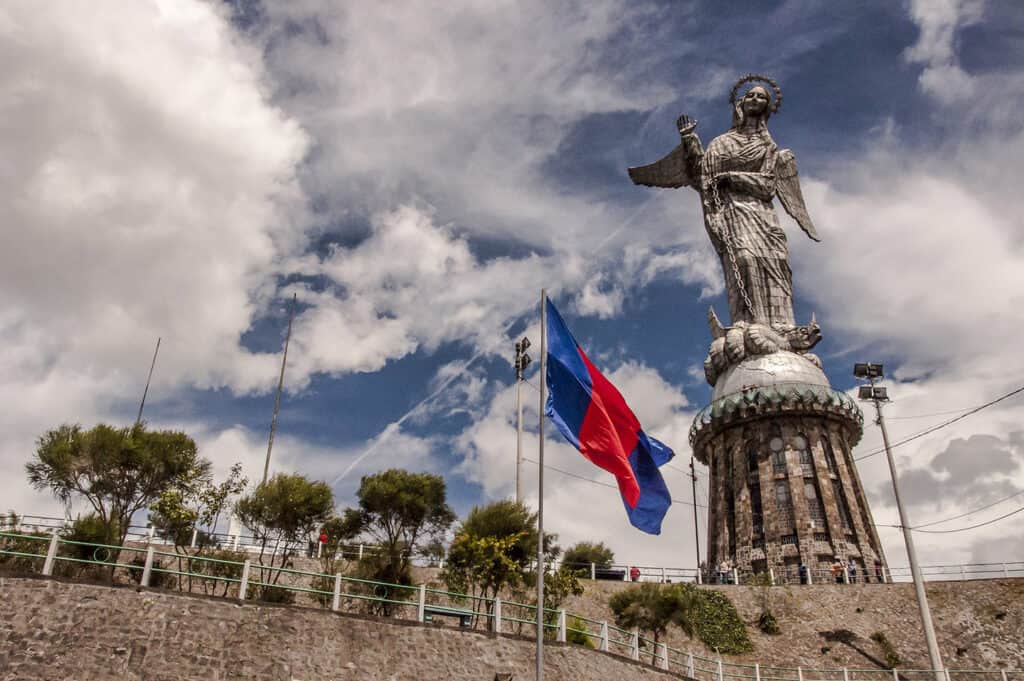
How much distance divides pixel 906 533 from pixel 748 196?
102 ft

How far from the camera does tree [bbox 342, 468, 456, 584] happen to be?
32.3 meters

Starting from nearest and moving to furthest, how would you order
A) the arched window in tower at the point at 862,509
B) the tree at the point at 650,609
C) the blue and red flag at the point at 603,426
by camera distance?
the blue and red flag at the point at 603,426, the tree at the point at 650,609, the arched window in tower at the point at 862,509

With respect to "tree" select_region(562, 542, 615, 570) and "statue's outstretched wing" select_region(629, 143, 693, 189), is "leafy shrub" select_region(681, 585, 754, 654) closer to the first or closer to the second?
"tree" select_region(562, 542, 615, 570)

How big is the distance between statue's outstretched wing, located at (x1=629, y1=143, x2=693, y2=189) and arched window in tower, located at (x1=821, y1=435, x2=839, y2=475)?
22.1 meters

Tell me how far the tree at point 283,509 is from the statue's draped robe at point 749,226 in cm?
3474

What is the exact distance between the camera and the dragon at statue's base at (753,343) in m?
51.0

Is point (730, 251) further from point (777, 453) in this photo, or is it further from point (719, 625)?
point (719, 625)

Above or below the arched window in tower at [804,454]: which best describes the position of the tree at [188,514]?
below

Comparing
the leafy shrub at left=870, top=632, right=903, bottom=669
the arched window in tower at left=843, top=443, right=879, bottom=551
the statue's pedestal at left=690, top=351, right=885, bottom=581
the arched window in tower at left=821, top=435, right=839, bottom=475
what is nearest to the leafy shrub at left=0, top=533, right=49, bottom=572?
the leafy shrub at left=870, top=632, right=903, bottom=669

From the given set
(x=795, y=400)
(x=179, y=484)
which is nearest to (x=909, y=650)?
(x=795, y=400)

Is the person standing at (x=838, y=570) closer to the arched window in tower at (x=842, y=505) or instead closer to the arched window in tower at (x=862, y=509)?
the arched window in tower at (x=842, y=505)

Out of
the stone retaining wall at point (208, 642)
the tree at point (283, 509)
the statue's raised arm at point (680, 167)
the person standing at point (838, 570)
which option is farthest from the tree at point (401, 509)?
the statue's raised arm at point (680, 167)

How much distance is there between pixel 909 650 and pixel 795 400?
17987mm

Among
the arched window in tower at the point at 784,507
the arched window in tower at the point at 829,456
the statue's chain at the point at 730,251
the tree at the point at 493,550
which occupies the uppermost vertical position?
the statue's chain at the point at 730,251
